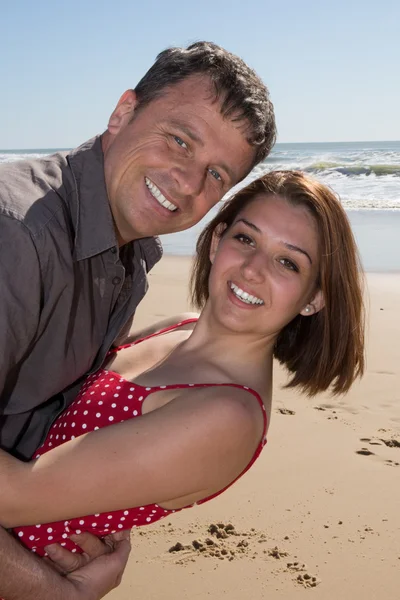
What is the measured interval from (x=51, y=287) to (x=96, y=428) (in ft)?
1.86

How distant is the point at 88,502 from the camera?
221cm

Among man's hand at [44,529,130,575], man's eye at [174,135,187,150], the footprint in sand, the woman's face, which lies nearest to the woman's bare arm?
man's hand at [44,529,130,575]

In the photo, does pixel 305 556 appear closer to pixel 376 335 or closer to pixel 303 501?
pixel 303 501

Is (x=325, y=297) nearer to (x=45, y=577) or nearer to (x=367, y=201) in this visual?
(x=45, y=577)

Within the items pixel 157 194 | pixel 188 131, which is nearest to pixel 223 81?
pixel 188 131

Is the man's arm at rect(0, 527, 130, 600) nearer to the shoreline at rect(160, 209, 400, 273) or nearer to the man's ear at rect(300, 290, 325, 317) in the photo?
the man's ear at rect(300, 290, 325, 317)

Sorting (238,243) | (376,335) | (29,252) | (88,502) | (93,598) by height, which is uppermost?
(29,252)

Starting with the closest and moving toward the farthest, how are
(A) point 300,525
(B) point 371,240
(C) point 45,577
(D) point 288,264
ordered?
(C) point 45,577, (D) point 288,264, (A) point 300,525, (B) point 371,240

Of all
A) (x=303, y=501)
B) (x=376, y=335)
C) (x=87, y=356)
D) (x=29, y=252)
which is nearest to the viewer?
(x=29, y=252)

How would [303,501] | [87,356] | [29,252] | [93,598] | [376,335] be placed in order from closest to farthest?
[29,252], [93,598], [87,356], [303,501], [376,335]

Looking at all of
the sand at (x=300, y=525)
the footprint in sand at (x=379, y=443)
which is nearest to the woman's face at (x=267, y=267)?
the sand at (x=300, y=525)

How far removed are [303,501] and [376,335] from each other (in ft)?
11.6

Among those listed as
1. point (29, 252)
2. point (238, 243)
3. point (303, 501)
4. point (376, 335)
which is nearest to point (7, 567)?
point (29, 252)

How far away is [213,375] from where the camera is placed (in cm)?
273
